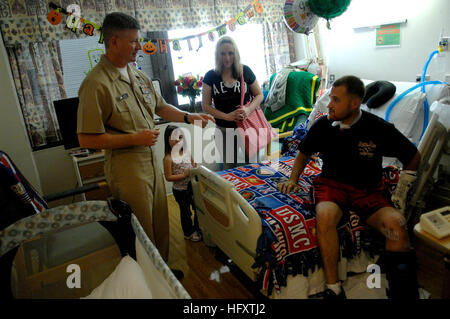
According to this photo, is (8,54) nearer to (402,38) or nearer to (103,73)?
(103,73)

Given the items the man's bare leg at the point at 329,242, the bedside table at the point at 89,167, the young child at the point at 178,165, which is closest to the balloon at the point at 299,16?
the young child at the point at 178,165

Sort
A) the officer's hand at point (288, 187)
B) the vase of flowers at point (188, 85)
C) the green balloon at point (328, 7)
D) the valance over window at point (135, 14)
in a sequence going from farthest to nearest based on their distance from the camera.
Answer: the vase of flowers at point (188, 85)
the valance over window at point (135, 14)
the green balloon at point (328, 7)
the officer's hand at point (288, 187)

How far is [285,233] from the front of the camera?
183 cm

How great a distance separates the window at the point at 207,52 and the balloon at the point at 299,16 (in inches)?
35.3

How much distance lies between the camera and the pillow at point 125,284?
148 centimetres

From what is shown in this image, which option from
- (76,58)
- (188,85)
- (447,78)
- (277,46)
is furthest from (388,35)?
(76,58)

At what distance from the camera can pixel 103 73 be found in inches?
71.2

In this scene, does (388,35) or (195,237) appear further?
(388,35)

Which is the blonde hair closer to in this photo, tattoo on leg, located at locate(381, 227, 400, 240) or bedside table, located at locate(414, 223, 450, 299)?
tattoo on leg, located at locate(381, 227, 400, 240)

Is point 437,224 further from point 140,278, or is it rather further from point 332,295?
point 140,278

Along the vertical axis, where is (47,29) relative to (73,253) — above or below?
above

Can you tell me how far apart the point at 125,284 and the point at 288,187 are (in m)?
1.16

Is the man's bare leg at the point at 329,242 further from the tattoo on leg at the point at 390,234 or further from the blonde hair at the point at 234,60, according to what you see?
the blonde hair at the point at 234,60
